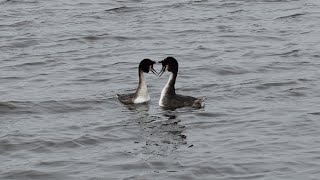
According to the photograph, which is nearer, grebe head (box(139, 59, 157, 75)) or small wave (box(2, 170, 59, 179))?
small wave (box(2, 170, 59, 179))

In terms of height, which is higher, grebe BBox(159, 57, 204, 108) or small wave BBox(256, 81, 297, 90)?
grebe BBox(159, 57, 204, 108)

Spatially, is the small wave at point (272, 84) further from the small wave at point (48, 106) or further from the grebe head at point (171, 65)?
the small wave at point (48, 106)

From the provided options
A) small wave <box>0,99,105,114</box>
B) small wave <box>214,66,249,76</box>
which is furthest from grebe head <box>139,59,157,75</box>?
small wave <box>214,66,249,76</box>

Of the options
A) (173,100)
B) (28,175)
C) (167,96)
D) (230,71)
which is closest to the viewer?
(28,175)

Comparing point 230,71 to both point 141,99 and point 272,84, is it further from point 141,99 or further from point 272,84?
point 141,99

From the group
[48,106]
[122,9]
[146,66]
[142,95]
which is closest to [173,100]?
[142,95]

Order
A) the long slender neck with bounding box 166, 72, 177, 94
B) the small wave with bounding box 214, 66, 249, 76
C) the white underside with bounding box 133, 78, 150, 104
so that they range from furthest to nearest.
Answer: the small wave with bounding box 214, 66, 249, 76 < the white underside with bounding box 133, 78, 150, 104 < the long slender neck with bounding box 166, 72, 177, 94

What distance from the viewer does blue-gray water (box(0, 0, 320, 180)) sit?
16.5 metres

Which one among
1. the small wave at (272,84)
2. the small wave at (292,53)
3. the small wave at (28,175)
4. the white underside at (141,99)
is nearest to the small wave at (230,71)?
the small wave at (272,84)

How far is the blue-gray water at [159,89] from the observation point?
16.5 meters

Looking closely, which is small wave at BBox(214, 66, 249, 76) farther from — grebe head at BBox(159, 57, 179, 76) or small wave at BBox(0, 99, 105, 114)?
small wave at BBox(0, 99, 105, 114)

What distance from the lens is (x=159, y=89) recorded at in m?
22.7

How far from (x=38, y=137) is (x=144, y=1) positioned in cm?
1756

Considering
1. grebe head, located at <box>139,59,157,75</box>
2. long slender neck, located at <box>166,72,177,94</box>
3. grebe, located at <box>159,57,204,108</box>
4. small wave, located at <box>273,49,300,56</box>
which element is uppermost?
grebe head, located at <box>139,59,157,75</box>
